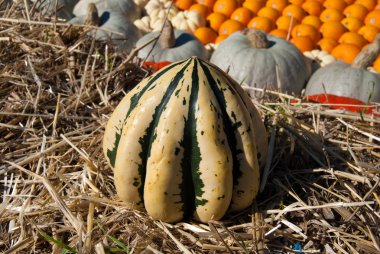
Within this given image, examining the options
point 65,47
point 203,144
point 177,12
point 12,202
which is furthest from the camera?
point 177,12

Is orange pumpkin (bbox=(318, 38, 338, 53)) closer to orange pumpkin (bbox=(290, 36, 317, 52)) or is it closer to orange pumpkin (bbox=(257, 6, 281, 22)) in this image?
orange pumpkin (bbox=(290, 36, 317, 52))

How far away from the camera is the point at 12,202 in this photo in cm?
209

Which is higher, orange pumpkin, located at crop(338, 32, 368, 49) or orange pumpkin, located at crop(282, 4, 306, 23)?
orange pumpkin, located at crop(282, 4, 306, 23)

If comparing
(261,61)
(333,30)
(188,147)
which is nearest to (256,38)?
(261,61)

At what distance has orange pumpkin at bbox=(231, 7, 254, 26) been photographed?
6.63 m

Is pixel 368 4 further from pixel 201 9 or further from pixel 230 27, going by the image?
pixel 201 9

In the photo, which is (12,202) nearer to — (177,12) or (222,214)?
(222,214)

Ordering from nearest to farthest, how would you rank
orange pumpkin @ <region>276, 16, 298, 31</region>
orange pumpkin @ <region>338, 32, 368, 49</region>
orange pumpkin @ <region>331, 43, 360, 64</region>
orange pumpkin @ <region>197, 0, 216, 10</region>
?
1. orange pumpkin @ <region>331, 43, 360, 64</region>
2. orange pumpkin @ <region>338, 32, 368, 49</region>
3. orange pumpkin @ <region>276, 16, 298, 31</region>
4. orange pumpkin @ <region>197, 0, 216, 10</region>

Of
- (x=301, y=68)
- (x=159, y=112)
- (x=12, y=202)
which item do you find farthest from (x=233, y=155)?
(x=301, y=68)

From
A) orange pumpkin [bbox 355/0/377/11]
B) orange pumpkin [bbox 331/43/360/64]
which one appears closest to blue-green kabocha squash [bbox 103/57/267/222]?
orange pumpkin [bbox 331/43/360/64]

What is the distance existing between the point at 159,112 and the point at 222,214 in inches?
18.2

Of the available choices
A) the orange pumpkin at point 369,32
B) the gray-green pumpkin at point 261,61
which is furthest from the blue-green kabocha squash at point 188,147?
the orange pumpkin at point 369,32

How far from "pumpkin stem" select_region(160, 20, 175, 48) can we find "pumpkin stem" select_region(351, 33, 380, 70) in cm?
200

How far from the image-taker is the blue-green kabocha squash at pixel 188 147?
1718mm
